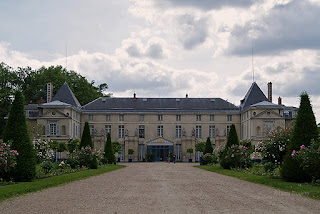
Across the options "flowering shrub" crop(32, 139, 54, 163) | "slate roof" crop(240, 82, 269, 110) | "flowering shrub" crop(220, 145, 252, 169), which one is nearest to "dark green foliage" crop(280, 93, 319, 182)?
"flowering shrub" crop(220, 145, 252, 169)

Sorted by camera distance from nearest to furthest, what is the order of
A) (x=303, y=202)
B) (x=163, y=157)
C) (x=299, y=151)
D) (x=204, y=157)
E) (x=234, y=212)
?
1. (x=234, y=212)
2. (x=303, y=202)
3. (x=299, y=151)
4. (x=204, y=157)
5. (x=163, y=157)

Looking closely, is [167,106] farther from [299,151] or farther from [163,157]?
[299,151]

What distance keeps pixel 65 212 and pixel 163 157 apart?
4404 cm

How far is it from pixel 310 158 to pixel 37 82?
4937 cm

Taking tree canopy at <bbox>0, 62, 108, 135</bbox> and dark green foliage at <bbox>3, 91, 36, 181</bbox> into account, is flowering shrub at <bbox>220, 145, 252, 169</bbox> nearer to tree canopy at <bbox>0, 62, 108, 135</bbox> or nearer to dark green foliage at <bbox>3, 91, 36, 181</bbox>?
dark green foliage at <bbox>3, 91, 36, 181</bbox>

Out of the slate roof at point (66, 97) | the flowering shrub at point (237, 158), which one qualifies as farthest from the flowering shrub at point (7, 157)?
the slate roof at point (66, 97)

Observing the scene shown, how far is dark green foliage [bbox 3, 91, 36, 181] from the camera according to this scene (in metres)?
13.8

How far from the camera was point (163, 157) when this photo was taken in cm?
5169

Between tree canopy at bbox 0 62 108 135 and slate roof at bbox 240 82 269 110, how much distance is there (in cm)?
2201

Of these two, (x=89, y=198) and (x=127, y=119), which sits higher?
(x=127, y=119)

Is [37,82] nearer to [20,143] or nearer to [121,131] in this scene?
[121,131]

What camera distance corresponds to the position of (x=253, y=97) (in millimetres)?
50219

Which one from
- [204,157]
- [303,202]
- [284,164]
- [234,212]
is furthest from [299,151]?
[204,157]

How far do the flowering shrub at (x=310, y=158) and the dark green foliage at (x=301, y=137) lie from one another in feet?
1.02
